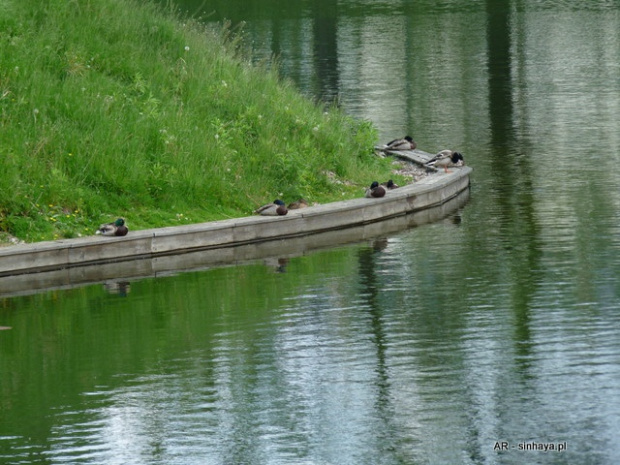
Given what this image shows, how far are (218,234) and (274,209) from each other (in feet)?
3.90

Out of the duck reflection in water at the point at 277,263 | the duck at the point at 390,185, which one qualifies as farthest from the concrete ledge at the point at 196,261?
the duck at the point at 390,185

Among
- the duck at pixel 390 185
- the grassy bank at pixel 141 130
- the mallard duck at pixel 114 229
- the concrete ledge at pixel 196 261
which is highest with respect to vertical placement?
the grassy bank at pixel 141 130

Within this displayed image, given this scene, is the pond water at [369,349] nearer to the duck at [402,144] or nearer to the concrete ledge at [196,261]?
the concrete ledge at [196,261]

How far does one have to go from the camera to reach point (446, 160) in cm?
2625

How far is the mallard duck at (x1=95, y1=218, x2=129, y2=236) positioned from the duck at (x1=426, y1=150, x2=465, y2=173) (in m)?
7.62

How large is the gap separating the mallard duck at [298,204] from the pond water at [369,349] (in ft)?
6.13

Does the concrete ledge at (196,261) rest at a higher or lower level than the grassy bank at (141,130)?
lower

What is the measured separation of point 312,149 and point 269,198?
6.98 ft

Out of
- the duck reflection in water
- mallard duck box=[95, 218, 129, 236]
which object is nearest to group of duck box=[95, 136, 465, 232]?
mallard duck box=[95, 218, 129, 236]

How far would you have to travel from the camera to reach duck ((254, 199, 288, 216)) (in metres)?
22.2

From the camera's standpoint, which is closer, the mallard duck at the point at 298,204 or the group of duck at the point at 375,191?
the group of duck at the point at 375,191

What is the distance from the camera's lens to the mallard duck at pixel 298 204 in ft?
75.4

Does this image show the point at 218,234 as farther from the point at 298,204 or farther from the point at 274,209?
the point at 298,204

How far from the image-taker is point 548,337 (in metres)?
15.2
